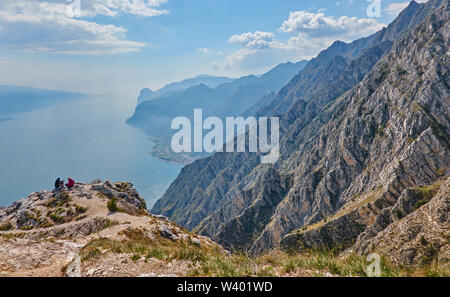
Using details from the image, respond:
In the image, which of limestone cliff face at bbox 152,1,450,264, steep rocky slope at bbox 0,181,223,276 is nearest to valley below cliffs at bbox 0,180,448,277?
steep rocky slope at bbox 0,181,223,276

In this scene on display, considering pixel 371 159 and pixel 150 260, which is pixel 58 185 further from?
pixel 371 159

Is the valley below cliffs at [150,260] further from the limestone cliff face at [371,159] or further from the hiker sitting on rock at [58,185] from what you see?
the limestone cliff face at [371,159]

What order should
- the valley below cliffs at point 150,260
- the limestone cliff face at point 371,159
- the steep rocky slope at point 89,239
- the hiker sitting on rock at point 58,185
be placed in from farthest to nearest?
the limestone cliff face at point 371,159
the hiker sitting on rock at point 58,185
the steep rocky slope at point 89,239
the valley below cliffs at point 150,260

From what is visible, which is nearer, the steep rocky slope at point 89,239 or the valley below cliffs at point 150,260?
the valley below cliffs at point 150,260

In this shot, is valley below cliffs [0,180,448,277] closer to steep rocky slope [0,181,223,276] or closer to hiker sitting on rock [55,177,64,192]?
steep rocky slope [0,181,223,276]

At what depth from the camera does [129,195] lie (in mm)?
35969

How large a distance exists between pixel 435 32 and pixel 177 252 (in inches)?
5888

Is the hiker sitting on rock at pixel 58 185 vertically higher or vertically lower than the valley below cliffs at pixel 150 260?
lower

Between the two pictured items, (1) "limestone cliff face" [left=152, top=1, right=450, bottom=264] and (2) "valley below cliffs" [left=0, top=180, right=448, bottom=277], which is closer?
(2) "valley below cliffs" [left=0, top=180, right=448, bottom=277]

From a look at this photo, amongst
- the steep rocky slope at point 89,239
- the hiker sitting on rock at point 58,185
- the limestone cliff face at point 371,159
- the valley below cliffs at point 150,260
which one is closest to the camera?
the valley below cliffs at point 150,260

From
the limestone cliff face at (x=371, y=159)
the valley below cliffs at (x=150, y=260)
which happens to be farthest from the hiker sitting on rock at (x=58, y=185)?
the limestone cliff face at (x=371, y=159)
